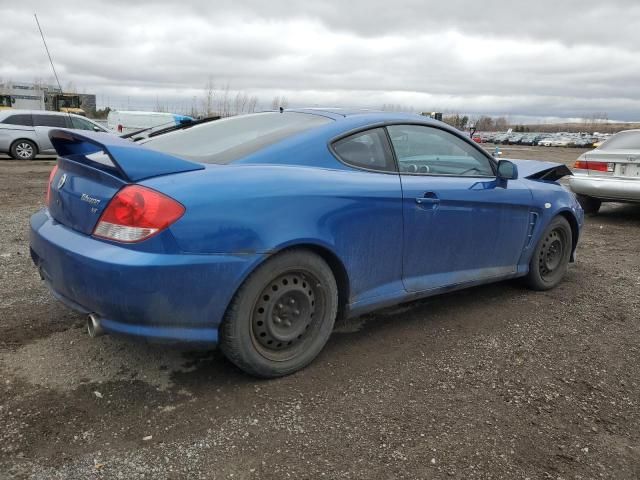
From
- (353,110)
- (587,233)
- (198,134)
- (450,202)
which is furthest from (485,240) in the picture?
(587,233)

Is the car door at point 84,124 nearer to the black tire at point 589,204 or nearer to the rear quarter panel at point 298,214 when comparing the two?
the black tire at point 589,204

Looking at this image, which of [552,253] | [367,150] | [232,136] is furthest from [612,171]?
[232,136]

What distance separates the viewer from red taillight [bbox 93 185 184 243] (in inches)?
93.8

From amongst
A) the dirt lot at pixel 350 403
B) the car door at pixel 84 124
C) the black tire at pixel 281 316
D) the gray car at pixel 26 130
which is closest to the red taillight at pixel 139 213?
the black tire at pixel 281 316

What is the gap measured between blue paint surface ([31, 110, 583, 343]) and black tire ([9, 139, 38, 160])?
14434 mm

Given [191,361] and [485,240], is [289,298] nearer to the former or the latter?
[191,361]

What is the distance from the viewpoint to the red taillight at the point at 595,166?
8094 mm

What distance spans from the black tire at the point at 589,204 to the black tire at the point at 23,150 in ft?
47.6

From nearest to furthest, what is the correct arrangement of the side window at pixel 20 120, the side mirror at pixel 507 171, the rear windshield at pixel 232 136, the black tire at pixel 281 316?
the black tire at pixel 281 316, the rear windshield at pixel 232 136, the side mirror at pixel 507 171, the side window at pixel 20 120

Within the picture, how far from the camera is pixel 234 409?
2.60m

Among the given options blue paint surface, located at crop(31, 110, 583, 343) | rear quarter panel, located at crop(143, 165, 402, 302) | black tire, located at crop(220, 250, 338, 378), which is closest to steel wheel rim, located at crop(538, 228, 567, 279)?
blue paint surface, located at crop(31, 110, 583, 343)

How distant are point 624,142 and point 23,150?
1521 centimetres

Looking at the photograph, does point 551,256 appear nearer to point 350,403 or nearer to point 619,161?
point 350,403

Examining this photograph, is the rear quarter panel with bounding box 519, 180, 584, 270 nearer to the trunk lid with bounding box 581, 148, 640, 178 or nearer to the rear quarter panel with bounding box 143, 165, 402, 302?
the rear quarter panel with bounding box 143, 165, 402, 302
